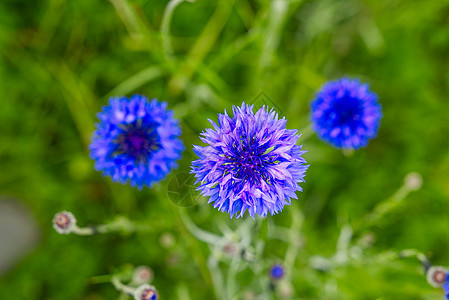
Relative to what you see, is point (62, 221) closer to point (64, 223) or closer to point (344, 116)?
point (64, 223)

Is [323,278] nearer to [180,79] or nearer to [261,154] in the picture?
[261,154]

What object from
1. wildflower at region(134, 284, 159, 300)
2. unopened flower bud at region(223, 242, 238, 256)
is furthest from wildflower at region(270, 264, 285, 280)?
wildflower at region(134, 284, 159, 300)

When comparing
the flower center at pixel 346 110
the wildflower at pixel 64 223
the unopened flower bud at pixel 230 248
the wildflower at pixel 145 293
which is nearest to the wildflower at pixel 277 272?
the unopened flower bud at pixel 230 248

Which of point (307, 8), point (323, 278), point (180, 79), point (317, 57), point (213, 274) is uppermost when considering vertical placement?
point (307, 8)

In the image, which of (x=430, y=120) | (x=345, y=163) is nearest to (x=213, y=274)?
(x=345, y=163)

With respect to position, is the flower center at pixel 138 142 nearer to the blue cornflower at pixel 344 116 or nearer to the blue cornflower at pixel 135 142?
the blue cornflower at pixel 135 142

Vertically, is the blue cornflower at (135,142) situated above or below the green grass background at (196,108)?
below
